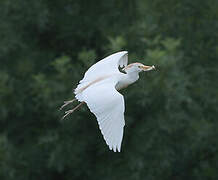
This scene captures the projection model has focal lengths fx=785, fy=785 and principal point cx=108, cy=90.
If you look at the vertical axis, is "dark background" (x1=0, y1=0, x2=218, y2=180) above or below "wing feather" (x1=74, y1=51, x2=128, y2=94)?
above

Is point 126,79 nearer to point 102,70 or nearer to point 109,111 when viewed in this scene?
point 102,70

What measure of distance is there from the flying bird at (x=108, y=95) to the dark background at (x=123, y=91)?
182 cm

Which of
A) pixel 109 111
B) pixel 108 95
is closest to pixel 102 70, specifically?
pixel 108 95

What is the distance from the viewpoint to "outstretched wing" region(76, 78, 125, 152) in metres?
4.95

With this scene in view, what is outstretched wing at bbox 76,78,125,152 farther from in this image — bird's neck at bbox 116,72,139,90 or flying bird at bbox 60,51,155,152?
bird's neck at bbox 116,72,139,90

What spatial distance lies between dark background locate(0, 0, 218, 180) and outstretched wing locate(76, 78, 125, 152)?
2.59 metres

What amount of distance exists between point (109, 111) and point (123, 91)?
2.74 m

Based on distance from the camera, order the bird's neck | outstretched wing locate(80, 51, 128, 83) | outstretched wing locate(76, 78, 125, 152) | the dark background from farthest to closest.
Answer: the dark background → outstretched wing locate(80, 51, 128, 83) → the bird's neck → outstretched wing locate(76, 78, 125, 152)

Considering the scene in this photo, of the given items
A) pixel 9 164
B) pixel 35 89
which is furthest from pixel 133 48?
pixel 9 164

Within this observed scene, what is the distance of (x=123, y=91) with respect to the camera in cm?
785

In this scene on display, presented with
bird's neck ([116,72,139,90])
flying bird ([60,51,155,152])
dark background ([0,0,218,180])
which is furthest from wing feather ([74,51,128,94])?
dark background ([0,0,218,180])

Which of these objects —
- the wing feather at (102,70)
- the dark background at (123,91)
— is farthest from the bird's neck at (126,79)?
the dark background at (123,91)

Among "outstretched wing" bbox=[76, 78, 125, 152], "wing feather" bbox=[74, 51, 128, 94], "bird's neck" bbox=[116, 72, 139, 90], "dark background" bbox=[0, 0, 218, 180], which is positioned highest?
"dark background" bbox=[0, 0, 218, 180]

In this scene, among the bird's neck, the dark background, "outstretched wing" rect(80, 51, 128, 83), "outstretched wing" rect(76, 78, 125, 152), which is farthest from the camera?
the dark background
